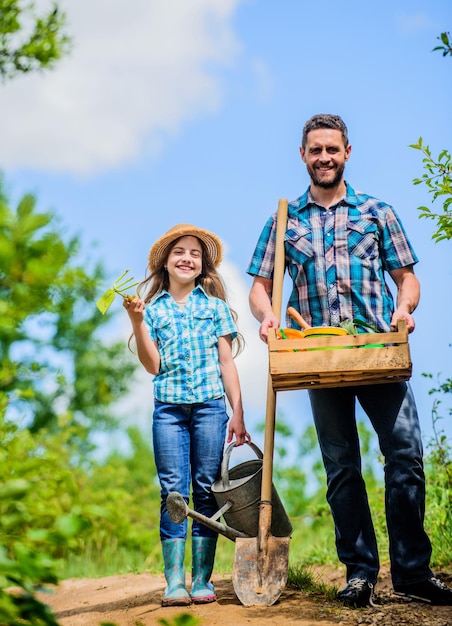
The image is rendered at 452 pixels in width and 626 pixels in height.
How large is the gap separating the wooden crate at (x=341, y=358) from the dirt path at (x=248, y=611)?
0.97 metres

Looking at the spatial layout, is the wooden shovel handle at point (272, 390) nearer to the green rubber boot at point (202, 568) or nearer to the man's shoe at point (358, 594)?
the green rubber boot at point (202, 568)

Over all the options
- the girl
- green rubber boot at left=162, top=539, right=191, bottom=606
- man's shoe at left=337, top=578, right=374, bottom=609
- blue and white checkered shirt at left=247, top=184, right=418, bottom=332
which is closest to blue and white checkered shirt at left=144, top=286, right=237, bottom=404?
the girl

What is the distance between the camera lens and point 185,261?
3975 millimetres

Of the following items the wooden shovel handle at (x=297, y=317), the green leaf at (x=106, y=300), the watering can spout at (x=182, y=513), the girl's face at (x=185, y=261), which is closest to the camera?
the green leaf at (x=106, y=300)

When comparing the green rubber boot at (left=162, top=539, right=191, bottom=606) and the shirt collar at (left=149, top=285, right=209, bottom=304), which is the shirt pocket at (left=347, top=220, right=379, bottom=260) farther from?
the green rubber boot at (left=162, top=539, right=191, bottom=606)

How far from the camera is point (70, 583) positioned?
5.55 m

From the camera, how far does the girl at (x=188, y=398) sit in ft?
12.0

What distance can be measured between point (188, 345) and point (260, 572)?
106cm

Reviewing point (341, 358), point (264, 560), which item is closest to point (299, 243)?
point (341, 358)

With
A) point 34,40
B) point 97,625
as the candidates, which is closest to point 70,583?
point 97,625

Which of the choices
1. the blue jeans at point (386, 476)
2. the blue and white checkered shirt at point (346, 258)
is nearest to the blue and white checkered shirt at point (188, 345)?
the blue and white checkered shirt at point (346, 258)

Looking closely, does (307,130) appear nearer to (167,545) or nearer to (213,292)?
(213,292)

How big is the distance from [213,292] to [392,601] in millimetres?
1670

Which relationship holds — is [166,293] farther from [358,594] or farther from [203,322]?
[358,594]
